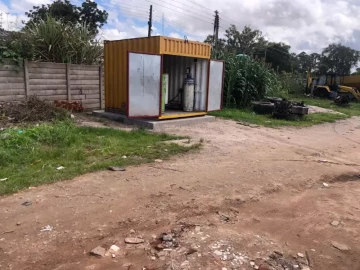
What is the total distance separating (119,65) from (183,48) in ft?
6.57

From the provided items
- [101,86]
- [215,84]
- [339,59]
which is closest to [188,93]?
[215,84]

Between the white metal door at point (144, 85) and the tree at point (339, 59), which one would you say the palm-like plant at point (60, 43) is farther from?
the tree at point (339, 59)

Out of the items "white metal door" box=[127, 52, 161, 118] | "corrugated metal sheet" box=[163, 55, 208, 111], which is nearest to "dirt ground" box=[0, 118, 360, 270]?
"white metal door" box=[127, 52, 161, 118]

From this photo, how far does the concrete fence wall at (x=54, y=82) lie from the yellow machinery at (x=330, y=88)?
20398mm

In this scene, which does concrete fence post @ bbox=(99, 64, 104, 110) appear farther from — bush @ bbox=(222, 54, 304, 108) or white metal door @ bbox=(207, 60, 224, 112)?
bush @ bbox=(222, 54, 304, 108)

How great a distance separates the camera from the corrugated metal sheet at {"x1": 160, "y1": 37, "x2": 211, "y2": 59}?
31.0 ft

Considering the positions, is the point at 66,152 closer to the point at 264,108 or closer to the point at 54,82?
the point at 54,82

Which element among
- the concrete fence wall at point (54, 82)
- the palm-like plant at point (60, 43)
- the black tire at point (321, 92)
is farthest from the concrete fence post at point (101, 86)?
the black tire at point (321, 92)

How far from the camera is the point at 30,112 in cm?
878

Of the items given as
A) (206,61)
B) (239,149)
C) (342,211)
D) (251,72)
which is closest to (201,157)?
(239,149)

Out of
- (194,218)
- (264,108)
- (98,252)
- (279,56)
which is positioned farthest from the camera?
(279,56)

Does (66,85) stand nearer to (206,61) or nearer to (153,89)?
(153,89)

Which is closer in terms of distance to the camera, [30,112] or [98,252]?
[98,252]

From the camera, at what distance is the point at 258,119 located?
1234 cm
